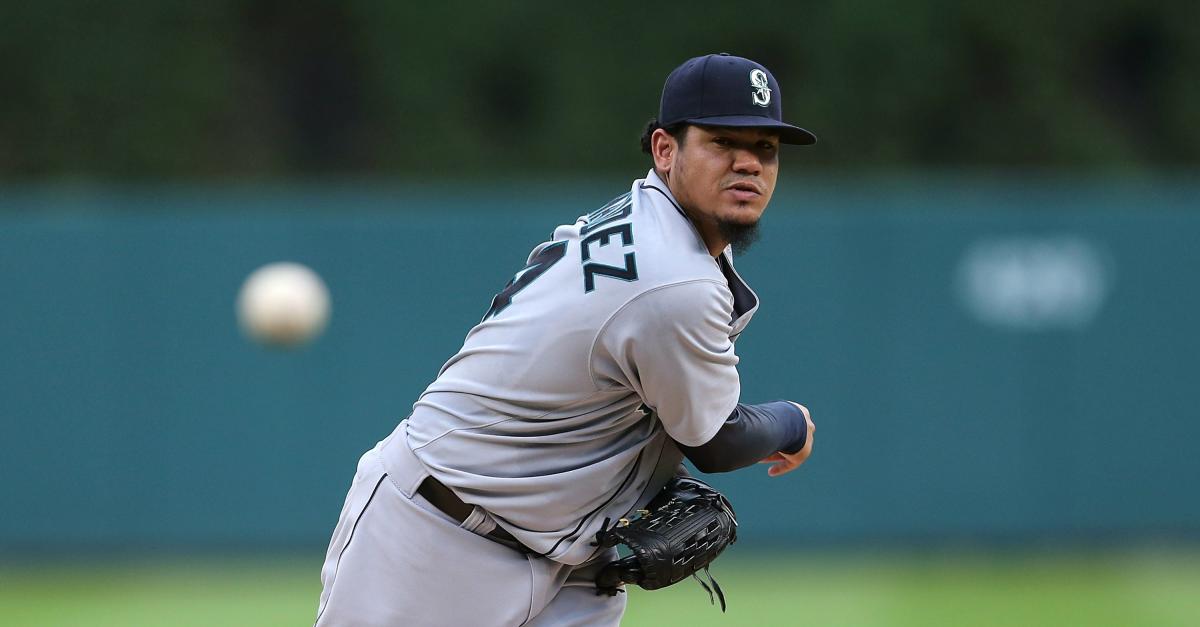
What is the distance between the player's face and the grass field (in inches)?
197

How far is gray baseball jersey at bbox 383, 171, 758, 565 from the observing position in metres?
3.76

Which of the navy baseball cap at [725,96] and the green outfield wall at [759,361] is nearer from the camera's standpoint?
the navy baseball cap at [725,96]

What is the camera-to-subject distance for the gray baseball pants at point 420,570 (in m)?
4.02

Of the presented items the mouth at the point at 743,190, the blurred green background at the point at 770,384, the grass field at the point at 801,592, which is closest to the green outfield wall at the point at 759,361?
the blurred green background at the point at 770,384

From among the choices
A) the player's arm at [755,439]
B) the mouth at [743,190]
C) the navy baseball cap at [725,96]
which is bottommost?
the player's arm at [755,439]

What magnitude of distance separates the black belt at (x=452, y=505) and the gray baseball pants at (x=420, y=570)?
0.6 inches

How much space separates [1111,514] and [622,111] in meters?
6.17

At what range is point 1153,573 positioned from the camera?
32.8 ft

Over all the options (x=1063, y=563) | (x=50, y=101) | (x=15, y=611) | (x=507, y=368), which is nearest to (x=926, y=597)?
(x=1063, y=563)

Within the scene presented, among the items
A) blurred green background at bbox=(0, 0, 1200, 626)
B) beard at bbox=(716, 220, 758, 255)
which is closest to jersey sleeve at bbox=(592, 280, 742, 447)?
beard at bbox=(716, 220, 758, 255)

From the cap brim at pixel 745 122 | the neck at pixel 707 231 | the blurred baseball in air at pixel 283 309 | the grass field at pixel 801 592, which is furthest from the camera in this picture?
the blurred baseball in air at pixel 283 309

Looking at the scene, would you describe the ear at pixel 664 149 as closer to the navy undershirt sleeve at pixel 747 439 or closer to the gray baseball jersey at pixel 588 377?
the gray baseball jersey at pixel 588 377

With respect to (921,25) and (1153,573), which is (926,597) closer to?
(1153,573)

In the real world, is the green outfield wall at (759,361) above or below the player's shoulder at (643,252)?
below
